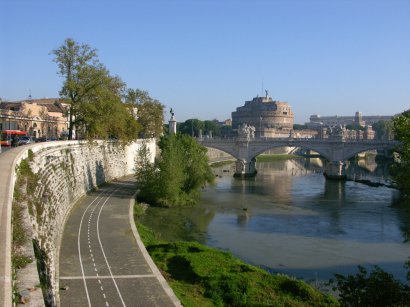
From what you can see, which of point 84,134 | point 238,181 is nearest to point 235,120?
point 238,181

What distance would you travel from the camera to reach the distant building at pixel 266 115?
412 feet

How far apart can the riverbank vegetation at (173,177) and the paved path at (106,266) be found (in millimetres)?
7047

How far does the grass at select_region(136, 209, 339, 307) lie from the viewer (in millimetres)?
14055

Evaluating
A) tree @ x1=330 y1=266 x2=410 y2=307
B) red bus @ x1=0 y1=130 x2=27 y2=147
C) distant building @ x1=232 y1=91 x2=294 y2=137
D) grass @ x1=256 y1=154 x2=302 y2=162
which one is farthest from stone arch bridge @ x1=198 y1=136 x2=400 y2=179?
distant building @ x1=232 y1=91 x2=294 y2=137

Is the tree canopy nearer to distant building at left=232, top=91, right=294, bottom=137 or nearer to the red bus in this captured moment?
distant building at left=232, top=91, right=294, bottom=137

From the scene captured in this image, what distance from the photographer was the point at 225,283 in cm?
1509

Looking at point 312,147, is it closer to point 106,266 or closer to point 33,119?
point 33,119

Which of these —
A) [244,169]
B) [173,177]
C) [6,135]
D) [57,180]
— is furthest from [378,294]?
[244,169]

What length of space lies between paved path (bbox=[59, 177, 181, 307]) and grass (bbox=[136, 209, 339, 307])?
976 millimetres

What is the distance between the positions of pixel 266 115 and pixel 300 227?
102m

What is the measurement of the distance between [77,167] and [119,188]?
625 centimetres

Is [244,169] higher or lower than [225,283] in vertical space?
higher

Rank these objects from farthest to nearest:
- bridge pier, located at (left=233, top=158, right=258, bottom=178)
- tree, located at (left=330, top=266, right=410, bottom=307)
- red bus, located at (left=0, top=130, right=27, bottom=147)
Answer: bridge pier, located at (left=233, top=158, right=258, bottom=178)
red bus, located at (left=0, top=130, right=27, bottom=147)
tree, located at (left=330, top=266, right=410, bottom=307)

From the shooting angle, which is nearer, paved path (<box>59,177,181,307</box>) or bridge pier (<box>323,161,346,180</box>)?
paved path (<box>59,177,181,307</box>)
